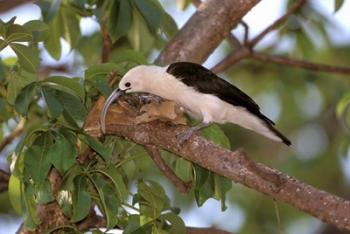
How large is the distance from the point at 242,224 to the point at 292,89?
153 centimetres

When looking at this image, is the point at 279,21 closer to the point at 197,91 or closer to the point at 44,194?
the point at 197,91

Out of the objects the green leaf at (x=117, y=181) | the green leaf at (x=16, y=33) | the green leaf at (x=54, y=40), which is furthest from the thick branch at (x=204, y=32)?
the green leaf at (x=16, y=33)

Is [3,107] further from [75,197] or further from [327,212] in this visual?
[327,212]

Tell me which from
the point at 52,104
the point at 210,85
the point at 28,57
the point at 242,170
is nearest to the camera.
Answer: the point at 242,170

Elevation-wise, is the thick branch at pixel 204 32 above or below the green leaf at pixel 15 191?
above

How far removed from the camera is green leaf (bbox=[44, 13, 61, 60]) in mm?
6688

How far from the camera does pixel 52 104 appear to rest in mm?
4859

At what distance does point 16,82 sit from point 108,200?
0.96 m

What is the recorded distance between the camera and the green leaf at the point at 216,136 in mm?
5539

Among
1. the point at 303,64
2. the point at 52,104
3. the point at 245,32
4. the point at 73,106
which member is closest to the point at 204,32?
the point at 245,32

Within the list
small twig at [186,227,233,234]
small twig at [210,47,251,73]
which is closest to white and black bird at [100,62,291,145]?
small twig at [186,227,233,234]

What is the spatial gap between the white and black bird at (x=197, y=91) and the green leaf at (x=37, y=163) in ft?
4.05

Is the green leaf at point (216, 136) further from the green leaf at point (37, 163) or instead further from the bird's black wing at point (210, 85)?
the green leaf at point (37, 163)

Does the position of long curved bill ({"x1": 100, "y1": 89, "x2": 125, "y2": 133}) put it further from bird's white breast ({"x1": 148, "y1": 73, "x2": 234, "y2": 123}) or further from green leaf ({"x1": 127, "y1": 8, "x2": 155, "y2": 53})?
green leaf ({"x1": 127, "y1": 8, "x2": 155, "y2": 53})
